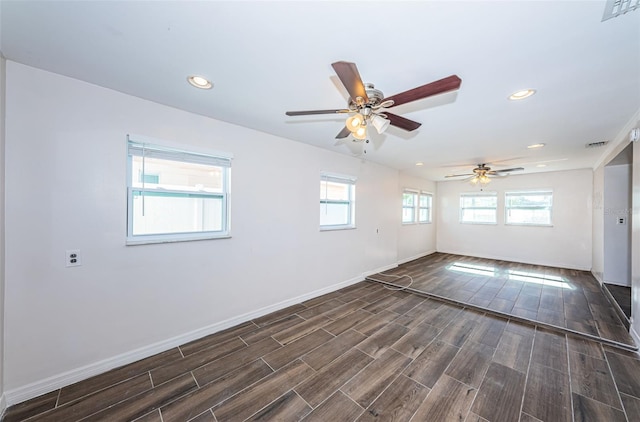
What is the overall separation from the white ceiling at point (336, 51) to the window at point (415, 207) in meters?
4.01

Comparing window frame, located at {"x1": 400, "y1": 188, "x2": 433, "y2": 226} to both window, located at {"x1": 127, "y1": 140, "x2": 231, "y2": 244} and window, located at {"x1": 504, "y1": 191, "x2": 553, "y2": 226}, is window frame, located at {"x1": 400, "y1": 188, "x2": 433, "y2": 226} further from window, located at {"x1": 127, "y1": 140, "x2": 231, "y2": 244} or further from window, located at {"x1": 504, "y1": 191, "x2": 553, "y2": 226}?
window, located at {"x1": 127, "y1": 140, "x2": 231, "y2": 244}

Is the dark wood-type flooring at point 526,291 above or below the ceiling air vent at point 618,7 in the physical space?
below

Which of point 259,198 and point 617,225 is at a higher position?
point 259,198

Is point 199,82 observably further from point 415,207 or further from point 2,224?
point 415,207

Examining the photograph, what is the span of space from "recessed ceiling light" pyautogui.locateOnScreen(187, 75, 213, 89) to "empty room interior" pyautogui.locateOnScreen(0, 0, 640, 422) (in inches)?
0.7

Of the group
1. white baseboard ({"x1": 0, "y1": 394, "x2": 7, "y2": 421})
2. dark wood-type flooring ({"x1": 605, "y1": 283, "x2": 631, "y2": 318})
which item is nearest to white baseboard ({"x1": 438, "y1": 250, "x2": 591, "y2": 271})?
dark wood-type flooring ({"x1": 605, "y1": 283, "x2": 631, "y2": 318})

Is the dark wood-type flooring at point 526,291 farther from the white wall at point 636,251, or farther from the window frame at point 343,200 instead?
the window frame at point 343,200

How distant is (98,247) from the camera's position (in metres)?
2.03

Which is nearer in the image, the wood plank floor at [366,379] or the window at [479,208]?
the wood plank floor at [366,379]

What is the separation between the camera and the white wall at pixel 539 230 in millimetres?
5570

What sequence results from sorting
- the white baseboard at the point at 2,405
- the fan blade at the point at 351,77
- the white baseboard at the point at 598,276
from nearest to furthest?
1. the fan blade at the point at 351,77
2. the white baseboard at the point at 2,405
3. the white baseboard at the point at 598,276

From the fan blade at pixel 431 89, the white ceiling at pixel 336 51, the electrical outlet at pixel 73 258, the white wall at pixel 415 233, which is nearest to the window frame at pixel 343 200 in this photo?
the white ceiling at pixel 336 51

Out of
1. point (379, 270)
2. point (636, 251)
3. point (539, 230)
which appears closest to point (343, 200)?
point (379, 270)

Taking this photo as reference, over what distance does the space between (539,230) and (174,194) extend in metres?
8.25
